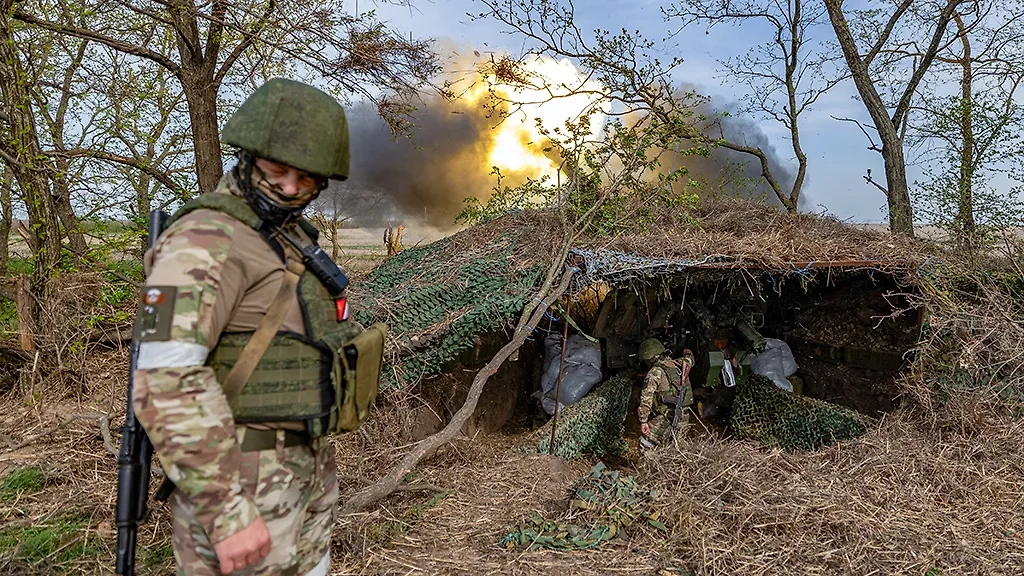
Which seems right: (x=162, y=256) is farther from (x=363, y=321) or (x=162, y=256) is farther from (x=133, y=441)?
(x=363, y=321)

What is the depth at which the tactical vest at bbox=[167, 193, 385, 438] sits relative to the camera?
2.08 m

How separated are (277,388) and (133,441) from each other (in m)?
0.58

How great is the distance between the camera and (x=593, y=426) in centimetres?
732

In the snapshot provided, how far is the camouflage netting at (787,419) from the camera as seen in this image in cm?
707

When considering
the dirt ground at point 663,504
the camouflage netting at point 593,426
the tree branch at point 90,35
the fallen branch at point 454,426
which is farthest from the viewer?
the camouflage netting at point 593,426

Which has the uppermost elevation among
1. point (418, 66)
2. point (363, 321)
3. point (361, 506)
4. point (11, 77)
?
point (418, 66)

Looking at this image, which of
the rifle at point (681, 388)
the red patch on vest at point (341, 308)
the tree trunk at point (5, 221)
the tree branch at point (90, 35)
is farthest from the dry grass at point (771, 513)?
the tree trunk at point (5, 221)

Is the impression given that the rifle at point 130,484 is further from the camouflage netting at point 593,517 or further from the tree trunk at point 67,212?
the tree trunk at point 67,212

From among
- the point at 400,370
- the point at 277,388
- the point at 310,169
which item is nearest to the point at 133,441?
the point at 277,388

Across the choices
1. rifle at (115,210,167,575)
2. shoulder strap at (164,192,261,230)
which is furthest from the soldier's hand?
shoulder strap at (164,192,261,230)

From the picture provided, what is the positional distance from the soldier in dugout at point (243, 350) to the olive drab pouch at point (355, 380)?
6 cm

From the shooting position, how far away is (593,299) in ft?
34.7

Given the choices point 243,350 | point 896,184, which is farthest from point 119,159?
point 896,184

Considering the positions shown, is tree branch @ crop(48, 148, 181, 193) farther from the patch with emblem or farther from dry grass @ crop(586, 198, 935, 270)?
the patch with emblem
